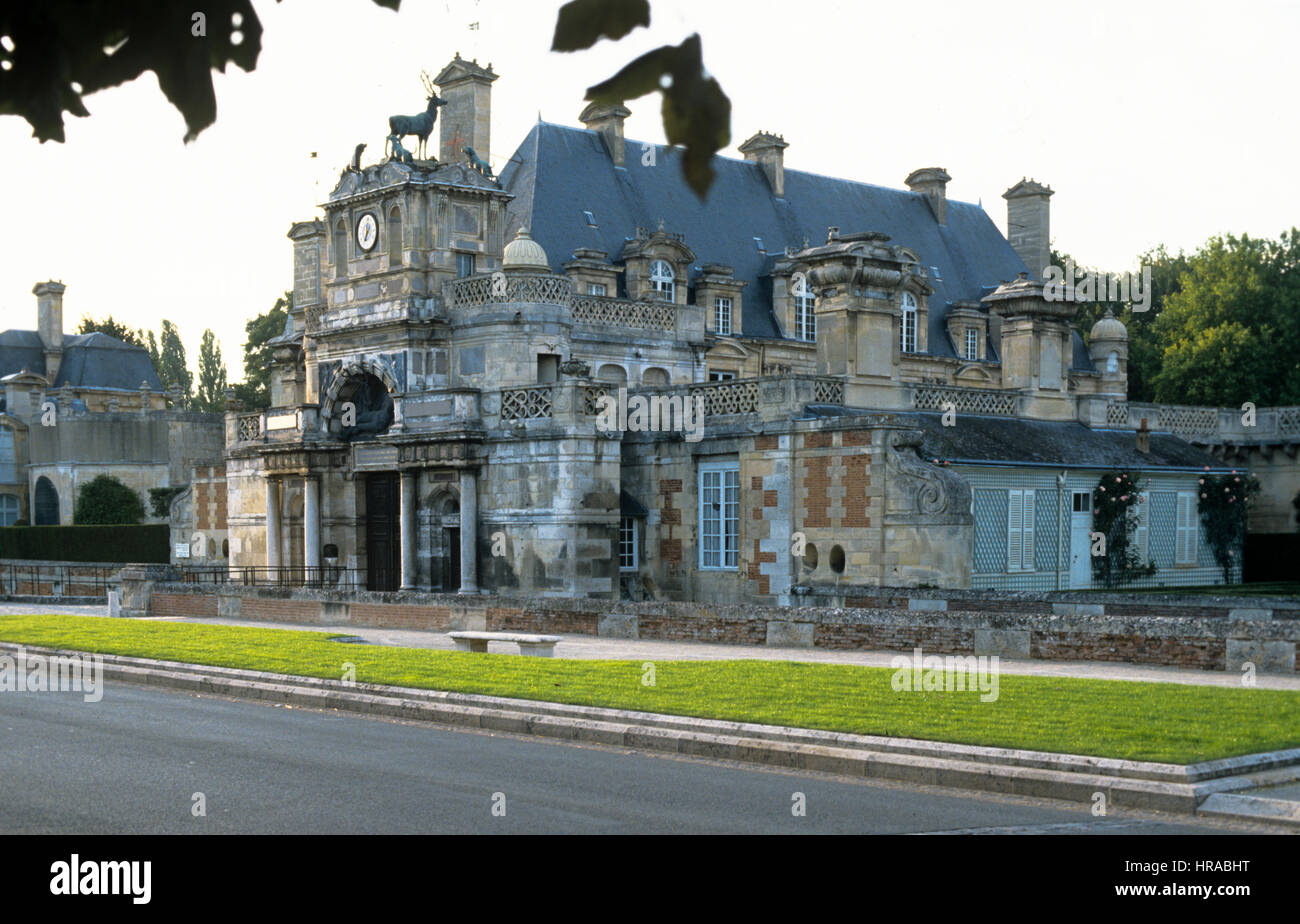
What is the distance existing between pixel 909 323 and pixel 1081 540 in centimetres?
1780

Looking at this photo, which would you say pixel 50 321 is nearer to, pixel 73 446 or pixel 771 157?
pixel 73 446

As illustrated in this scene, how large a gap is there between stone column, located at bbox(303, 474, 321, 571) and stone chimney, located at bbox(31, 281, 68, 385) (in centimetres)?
5031

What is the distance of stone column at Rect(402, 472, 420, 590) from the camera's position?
3553cm

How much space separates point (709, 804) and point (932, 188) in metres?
49.6

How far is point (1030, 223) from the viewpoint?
60.8 m

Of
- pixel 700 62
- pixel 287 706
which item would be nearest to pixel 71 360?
pixel 287 706

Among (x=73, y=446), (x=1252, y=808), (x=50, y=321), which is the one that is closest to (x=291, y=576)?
(x=73, y=446)

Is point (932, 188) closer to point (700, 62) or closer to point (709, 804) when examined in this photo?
point (709, 804)

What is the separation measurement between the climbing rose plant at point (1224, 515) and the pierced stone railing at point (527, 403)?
17.0 m

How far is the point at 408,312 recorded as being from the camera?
3638 centimetres

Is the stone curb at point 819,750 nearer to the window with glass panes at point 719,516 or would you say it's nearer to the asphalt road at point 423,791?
the asphalt road at point 423,791

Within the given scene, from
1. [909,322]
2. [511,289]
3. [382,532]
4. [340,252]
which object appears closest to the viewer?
[511,289]

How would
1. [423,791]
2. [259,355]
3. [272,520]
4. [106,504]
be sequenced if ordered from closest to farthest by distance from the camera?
[423,791], [272,520], [106,504], [259,355]

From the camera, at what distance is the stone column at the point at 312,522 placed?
3850 centimetres
